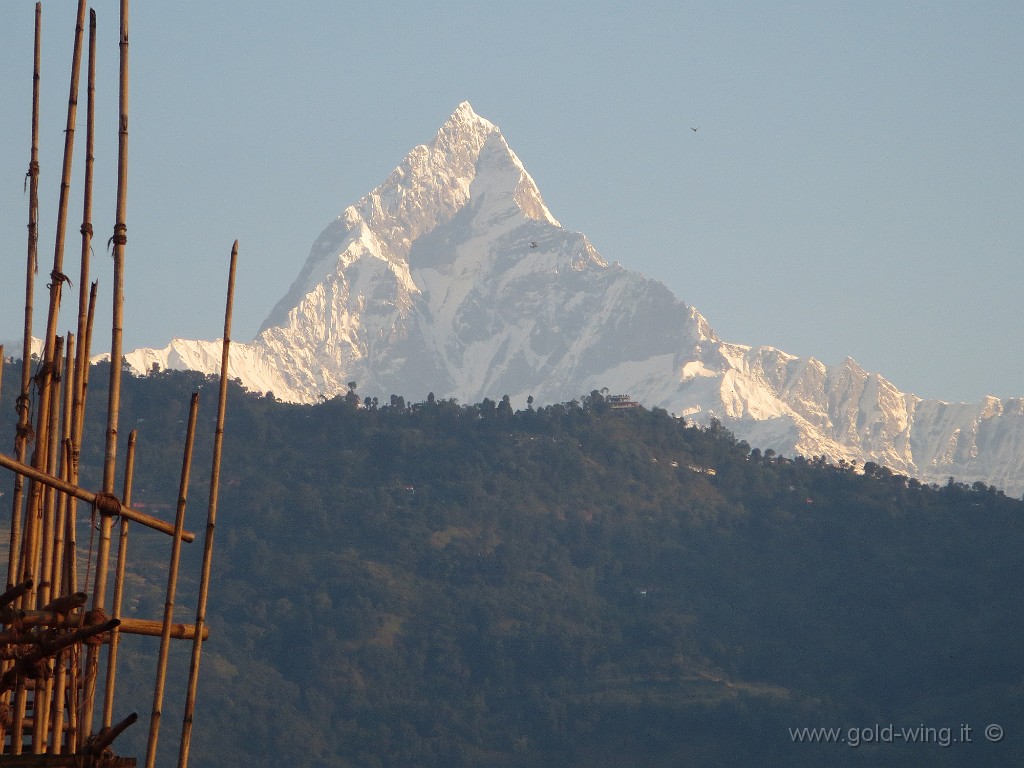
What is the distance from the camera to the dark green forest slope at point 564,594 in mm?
86875

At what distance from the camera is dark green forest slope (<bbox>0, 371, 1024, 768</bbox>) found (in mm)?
86875

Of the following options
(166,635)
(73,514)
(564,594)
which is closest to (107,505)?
(166,635)

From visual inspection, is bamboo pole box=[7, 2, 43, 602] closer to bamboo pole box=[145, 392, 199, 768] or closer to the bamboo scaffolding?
the bamboo scaffolding

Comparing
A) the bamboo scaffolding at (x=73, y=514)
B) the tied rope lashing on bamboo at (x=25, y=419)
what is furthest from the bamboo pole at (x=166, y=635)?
the tied rope lashing on bamboo at (x=25, y=419)

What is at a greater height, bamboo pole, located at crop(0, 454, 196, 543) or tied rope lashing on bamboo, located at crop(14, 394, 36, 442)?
tied rope lashing on bamboo, located at crop(14, 394, 36, 442)

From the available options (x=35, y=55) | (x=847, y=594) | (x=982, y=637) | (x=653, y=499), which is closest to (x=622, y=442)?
(x=653, y=499)

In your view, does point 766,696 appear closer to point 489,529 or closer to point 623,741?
point 623,741

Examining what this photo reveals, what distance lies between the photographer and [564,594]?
10538cm

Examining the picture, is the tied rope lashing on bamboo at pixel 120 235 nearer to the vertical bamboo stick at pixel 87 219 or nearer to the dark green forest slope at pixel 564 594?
the vertical bamboo stick at pixel 87 219

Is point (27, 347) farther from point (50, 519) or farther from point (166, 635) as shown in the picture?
point (166, 635)

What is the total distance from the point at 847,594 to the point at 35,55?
95738 mm

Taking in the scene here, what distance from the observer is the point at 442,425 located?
390 ft

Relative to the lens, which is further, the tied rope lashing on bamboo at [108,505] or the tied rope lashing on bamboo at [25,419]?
the tied rope lashing on bamboo at [25,419]

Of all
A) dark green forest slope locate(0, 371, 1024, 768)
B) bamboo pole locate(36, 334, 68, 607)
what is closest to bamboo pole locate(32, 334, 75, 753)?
bamboo pole locate(36, 334, 68, 607)
